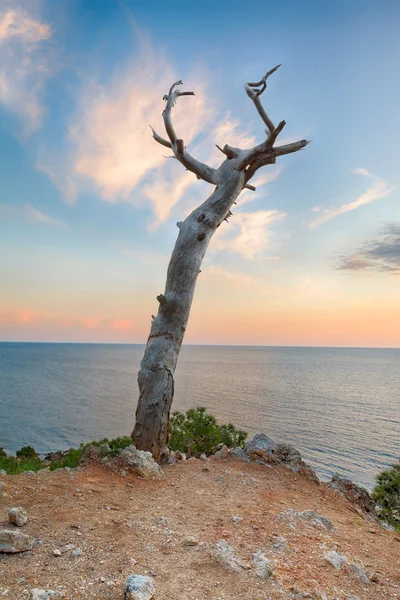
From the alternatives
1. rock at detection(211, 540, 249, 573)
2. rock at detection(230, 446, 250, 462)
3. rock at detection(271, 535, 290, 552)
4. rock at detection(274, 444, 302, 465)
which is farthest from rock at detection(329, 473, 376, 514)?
rock at detection(211, 540, 249, 573)

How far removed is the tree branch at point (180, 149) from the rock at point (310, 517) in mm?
8262

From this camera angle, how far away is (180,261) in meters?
8.66

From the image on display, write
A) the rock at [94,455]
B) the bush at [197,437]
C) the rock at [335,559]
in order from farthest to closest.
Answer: the bush at [197,437] → the rock at [94,455] → the rock at [335,559]

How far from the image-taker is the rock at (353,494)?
700 centimetres

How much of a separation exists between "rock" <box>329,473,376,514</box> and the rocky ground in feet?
1.62

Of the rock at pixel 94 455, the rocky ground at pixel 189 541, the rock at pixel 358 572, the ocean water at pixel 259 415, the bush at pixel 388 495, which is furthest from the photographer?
the ocean water at pixel 259 415

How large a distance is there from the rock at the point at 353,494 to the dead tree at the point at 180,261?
3.70m

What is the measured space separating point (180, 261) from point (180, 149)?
3.61m

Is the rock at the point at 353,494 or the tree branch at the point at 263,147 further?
the tree branch at the point at 263,147

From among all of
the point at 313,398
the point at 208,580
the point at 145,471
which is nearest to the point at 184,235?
the point at 145,471

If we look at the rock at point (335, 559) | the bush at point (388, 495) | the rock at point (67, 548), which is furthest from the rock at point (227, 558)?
the bush at point (388, 495)

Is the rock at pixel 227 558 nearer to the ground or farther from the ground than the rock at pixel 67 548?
nearer to the ground

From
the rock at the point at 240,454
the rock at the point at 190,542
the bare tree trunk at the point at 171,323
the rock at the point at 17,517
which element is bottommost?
the rock at the point at 240,454

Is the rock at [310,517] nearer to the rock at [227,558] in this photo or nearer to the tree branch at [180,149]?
the rock at [227,558]
